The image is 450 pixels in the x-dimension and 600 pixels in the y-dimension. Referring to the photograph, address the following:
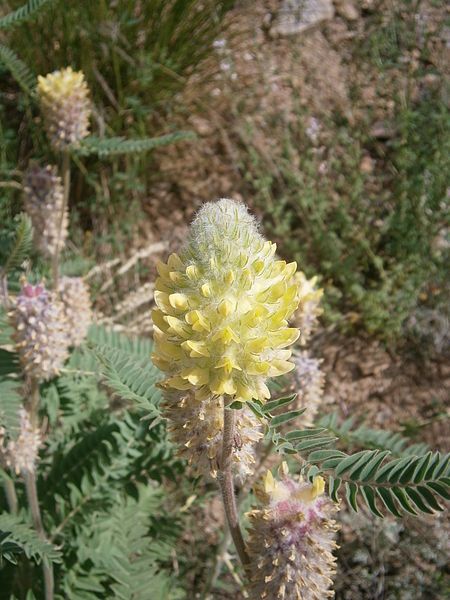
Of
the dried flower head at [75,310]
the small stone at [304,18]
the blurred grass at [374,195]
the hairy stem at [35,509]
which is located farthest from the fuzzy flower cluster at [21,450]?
the small stone at [304,18]

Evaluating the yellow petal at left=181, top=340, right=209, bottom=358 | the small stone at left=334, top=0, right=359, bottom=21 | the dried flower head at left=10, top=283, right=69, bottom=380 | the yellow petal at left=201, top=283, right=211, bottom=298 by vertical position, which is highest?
the small stone at left=334, top=0, right=359, bottom=21

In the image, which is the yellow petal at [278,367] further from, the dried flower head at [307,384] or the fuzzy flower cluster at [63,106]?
the fuzzy flower cluster at [63,106]

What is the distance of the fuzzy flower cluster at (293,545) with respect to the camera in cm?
133

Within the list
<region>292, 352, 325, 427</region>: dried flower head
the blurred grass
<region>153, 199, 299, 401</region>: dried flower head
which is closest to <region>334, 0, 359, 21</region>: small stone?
the blurred grass

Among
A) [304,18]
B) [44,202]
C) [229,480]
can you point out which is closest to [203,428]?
[229,480]

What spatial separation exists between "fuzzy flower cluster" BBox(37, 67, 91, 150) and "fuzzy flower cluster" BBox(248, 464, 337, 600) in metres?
1.68

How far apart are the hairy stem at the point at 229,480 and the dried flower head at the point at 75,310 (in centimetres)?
114

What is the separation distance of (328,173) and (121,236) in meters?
1.37

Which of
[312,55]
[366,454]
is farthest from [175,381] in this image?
[312,55]

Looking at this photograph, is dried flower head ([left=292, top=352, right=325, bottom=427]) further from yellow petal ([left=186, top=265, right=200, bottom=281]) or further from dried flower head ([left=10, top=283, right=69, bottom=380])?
yellow petal ([left=186, top=265, right=200, bottom=281])

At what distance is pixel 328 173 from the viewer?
4195 millimetres

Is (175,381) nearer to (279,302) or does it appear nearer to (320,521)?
(279,302)

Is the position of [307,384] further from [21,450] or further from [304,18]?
[304,18]

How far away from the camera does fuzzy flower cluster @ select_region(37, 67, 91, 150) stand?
8.19 ft
